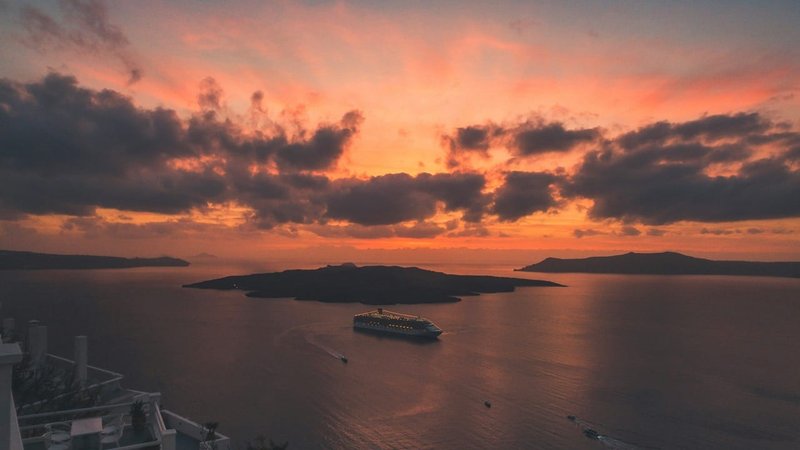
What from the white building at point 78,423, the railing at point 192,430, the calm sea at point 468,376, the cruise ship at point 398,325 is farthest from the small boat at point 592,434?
the cruise ship at point 398,325

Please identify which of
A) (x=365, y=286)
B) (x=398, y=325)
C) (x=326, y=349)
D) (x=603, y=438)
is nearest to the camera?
(x=603, y=438)

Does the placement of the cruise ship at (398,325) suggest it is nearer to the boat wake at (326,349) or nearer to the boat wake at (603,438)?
the boat wake at (326,349)

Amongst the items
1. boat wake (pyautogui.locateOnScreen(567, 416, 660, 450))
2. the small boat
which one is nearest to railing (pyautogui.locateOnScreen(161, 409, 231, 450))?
the small boat

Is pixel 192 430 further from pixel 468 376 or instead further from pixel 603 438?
pixel 468 376

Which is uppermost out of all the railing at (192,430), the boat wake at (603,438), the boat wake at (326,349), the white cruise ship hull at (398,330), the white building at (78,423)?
the white building at (78,423)

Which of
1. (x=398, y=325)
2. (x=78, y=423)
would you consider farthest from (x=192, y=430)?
(x=398, y=325)

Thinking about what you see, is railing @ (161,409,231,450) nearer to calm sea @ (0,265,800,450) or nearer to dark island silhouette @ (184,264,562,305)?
calm sea @ (0,265,800,450)
